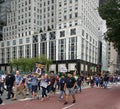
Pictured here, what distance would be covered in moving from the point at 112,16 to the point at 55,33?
70156 mm

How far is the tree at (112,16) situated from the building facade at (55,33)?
174ft

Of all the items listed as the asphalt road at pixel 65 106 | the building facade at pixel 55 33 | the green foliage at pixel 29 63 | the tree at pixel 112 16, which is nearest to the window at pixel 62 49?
the building facade at pixel 55 33

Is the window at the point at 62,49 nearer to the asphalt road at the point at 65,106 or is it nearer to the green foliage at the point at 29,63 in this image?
the green foliage at the point at 29,63

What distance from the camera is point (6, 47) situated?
113250 mm

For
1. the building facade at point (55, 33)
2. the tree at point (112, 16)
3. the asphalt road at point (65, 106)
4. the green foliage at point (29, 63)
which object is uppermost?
the building facade at point (55, 33)

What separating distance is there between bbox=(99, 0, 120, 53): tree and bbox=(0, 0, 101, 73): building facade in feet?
174

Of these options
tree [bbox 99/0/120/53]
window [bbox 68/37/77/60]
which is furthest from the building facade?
tree [bbox 99/0/120/53]

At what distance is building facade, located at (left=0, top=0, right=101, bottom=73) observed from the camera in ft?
294

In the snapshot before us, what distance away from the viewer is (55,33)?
95312 mm

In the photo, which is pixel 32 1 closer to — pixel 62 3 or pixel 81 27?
pixel 62 3

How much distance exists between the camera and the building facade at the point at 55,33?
294 ft

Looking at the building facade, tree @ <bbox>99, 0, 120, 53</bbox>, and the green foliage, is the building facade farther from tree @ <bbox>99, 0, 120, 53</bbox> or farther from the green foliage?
tree @ <bbox>99, 0, 120, 53</bbox>

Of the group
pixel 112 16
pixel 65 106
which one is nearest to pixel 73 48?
pixel 112 16

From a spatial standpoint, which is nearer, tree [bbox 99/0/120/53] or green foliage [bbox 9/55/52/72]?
tree [bbox 99/0/120/53]
